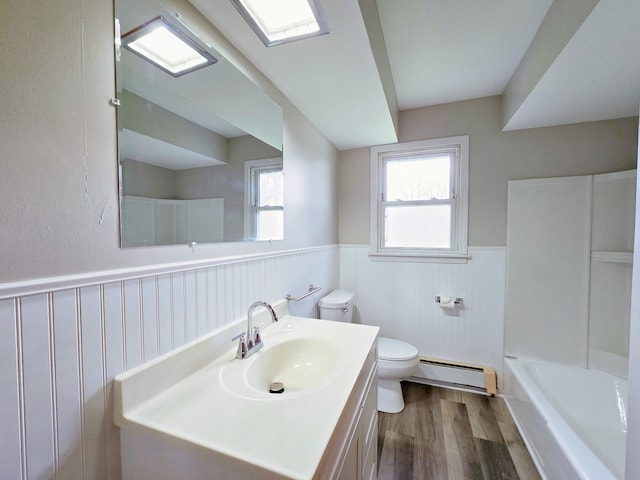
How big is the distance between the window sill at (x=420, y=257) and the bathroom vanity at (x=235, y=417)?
145cm

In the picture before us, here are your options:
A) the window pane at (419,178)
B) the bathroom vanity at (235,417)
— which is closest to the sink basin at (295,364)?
the bathroom vanity at (235,417)

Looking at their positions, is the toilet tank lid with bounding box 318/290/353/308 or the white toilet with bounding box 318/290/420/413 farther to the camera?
the toilet tank lid with bounding box 318/290/353/308

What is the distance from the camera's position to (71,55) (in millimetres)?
612

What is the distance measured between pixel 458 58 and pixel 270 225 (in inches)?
66.5

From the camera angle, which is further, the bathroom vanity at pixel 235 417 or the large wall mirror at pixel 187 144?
the large wall mirror at pixel 187 144

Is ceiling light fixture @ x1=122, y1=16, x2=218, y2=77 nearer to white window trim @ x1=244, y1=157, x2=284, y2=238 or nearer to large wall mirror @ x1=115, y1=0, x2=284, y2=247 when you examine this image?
large wall mirror @ x1=115, y1=0, x2=284, y2=247

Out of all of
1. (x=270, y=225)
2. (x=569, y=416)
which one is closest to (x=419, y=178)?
(x=270, y=225)

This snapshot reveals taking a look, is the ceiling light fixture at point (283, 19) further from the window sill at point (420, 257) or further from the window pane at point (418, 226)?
the window sill at point (420, 257)

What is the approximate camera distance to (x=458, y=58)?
174cm

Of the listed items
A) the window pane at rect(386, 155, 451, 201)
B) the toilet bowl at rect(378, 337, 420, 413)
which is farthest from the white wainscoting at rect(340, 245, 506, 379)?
the window pane at rect(386, 155, 451, 201)

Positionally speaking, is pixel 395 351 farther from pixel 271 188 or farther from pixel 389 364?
pixel 271 188

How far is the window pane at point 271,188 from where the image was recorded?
1340 mm

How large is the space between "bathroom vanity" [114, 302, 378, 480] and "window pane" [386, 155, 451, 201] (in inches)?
68.6

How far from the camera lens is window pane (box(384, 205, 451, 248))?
234 cm
